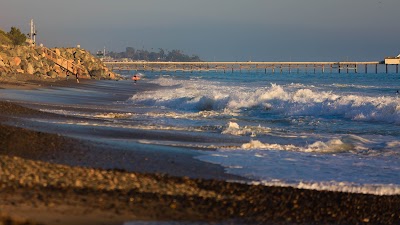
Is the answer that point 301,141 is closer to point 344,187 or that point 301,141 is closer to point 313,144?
point 313,144

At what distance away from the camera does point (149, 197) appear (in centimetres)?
789

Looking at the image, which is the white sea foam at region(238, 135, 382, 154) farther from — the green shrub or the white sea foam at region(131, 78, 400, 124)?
the green shrub

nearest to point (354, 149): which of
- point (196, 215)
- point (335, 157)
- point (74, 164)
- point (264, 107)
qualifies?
point (335, 157)

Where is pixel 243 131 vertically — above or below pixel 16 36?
below

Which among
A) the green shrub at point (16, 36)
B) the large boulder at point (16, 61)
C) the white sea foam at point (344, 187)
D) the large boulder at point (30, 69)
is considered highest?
the green shrub at point (16, 36)

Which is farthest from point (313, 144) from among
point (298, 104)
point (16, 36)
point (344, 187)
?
point (16, 36)

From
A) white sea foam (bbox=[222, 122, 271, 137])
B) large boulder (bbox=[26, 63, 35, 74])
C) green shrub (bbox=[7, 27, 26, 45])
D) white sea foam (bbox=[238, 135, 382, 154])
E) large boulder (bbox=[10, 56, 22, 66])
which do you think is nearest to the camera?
white sea foam (bbox=[238, 135, 382, 154])

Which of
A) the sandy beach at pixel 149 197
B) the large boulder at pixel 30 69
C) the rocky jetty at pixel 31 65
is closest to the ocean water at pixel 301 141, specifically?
the sandy beach at pixel 149 197

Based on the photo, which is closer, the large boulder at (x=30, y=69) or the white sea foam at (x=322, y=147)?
the white sea foam at (x=322, y=147)

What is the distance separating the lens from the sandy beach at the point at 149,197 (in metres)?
7.00

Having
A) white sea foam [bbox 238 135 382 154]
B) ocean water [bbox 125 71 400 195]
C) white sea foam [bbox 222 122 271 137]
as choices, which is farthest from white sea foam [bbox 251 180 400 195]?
white sea foam [bbox 222 122 271 137]

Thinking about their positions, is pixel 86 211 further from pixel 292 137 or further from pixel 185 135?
pixel 292 137

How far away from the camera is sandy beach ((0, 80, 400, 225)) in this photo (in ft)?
23.0

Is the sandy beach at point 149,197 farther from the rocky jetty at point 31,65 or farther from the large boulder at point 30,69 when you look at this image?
the large boulder at point 30,69
